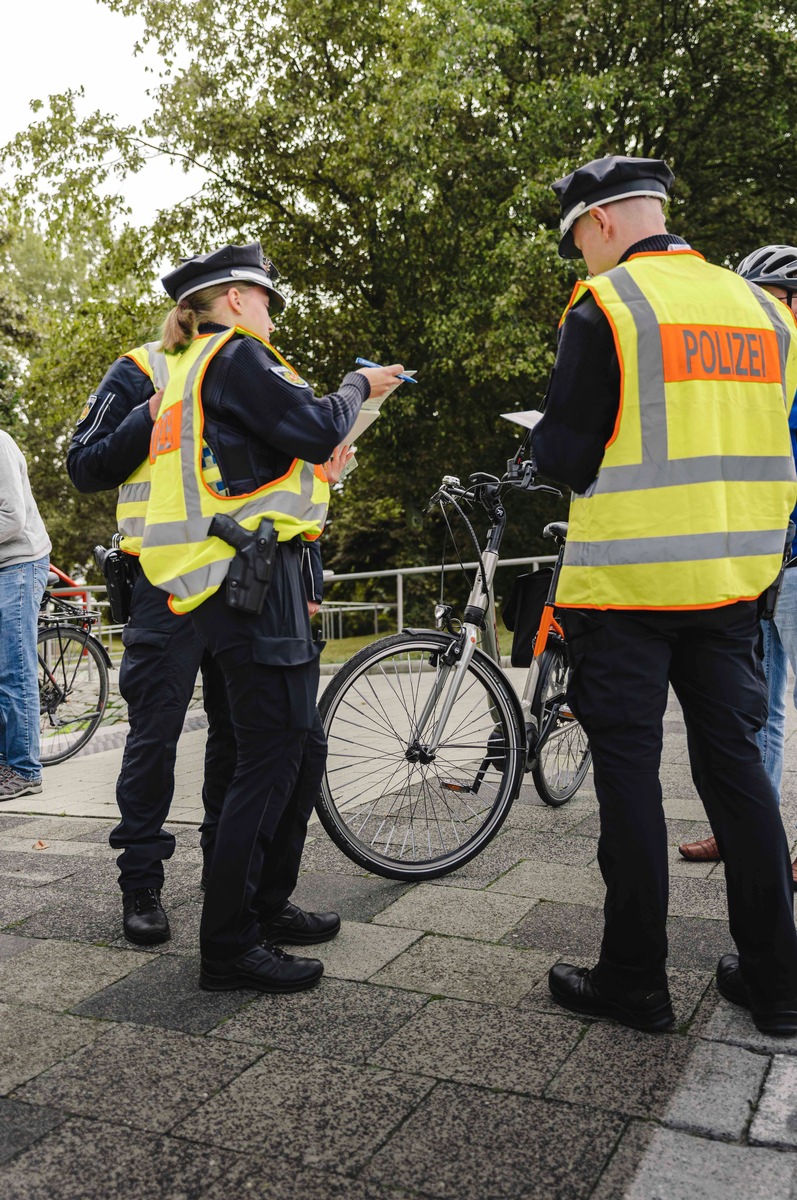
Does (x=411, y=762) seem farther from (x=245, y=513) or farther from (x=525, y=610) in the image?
(x=245, y=513)

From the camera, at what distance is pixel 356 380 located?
127 inches

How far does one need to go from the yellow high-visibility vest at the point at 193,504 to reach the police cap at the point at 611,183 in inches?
35.3

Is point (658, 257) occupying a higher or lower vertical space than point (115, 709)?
higher

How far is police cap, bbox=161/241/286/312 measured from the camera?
10.2ft

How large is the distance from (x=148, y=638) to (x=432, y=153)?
1488 centimetres

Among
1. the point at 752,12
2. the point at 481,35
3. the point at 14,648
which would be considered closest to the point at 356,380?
the point at 14,648

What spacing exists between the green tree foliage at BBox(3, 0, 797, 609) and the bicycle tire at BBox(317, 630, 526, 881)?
1321 centimetres

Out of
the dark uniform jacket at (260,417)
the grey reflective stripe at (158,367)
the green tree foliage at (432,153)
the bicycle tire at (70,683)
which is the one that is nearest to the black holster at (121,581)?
the grey reflective stripe at (158,367)

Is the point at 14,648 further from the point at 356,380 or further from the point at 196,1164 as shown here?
the point at 196,1164

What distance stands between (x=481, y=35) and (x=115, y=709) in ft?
39.7

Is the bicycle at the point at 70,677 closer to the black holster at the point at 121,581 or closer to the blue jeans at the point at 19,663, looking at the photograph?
the blue jeans at the point at 19,663

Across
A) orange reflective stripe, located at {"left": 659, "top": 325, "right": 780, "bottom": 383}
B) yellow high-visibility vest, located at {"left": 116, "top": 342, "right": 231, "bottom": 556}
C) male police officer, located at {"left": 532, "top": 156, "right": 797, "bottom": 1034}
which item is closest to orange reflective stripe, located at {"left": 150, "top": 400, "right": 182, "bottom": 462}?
yellow high-visibility vest, located at {"left": 116, "top": 342, "right": 231, "bottom": 556}

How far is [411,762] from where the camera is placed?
4.04m

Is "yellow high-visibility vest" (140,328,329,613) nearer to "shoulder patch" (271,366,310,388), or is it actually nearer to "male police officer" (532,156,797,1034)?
"shoulder patch" (271,366,310,388)
